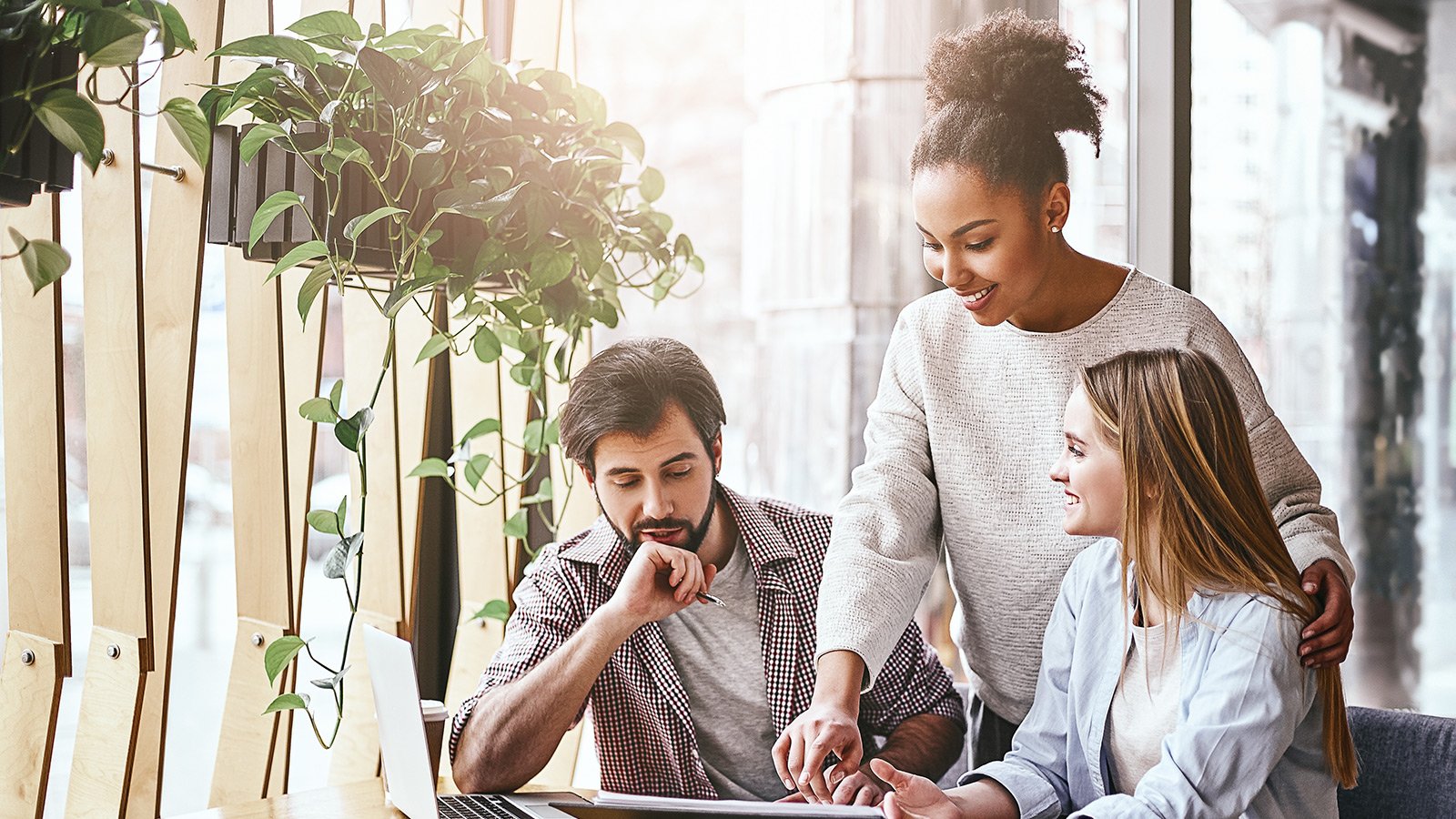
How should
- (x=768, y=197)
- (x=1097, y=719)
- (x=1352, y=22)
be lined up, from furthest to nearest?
1. (x=1352, y=22)
2. (x=768, y=197)
3. (x=1097, y=719)

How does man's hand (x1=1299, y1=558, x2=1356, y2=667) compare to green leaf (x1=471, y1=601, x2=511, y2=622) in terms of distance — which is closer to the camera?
man's hand (x1=1299, y1=558, x2=1356, y2=667)

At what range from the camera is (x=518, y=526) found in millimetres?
1981

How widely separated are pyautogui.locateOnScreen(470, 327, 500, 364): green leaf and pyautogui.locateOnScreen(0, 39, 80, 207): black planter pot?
65 centimetres

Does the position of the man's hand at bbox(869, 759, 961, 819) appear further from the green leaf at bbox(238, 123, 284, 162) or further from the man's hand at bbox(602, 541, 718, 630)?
the green leaf at bbox(238, 123, 284, 162)

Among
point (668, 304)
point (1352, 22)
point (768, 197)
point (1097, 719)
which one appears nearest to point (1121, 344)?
point (1097, 719)

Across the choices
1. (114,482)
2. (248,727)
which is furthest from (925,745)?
(114,482)

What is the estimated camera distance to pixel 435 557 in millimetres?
2256

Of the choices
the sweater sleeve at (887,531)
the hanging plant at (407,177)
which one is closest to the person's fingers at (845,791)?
the sweater sleeve at (887,531)

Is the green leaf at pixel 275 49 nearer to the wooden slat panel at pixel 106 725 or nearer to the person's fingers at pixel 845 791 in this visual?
the wooden slat panel at pixel 106 725

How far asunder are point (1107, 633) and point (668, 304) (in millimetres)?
1335

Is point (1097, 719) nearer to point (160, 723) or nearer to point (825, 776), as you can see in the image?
point (825, 776)

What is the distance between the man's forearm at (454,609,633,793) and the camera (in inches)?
60.1

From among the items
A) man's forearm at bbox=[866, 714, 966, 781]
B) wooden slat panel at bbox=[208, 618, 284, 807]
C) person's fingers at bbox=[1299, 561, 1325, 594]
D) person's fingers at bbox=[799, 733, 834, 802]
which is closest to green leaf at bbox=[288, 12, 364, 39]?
wooden slat panel at bbox=[208, 618, 284, 807]

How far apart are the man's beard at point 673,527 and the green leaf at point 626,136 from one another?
48 centimetres
